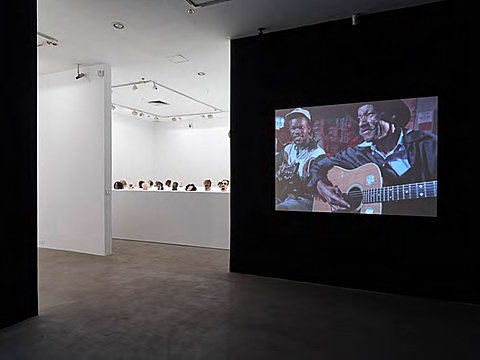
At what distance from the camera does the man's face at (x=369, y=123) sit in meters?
4.21

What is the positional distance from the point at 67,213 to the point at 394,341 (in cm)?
563

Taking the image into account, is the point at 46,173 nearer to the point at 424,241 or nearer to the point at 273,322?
the point at 273,322

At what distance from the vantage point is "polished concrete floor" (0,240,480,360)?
2.73 metres

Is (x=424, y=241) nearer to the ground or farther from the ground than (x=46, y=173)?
nearer to the ground

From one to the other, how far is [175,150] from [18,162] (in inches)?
368

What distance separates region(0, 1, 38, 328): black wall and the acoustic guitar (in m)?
3.25

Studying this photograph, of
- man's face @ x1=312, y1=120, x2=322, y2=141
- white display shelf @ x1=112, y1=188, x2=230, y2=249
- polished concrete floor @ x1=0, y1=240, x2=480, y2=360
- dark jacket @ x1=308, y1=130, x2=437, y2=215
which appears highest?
man's face @ x1=312, y1=120, x2=322, y2=141

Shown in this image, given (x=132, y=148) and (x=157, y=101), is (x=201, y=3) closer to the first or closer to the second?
(x=157, y=101)

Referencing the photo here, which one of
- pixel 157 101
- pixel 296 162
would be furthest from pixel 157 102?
pixel 296 162

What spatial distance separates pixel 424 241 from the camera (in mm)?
4023

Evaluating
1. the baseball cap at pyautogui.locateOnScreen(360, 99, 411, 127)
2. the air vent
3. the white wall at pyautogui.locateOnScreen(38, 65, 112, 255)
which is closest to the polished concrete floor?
the white wall at pyautogui.locateOnScreen(38, 65, 112, 255)

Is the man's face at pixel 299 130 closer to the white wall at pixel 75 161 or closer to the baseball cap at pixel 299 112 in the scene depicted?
the baseball cap at pixel 299 112

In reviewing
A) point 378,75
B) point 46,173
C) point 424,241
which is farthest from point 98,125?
point 424,241

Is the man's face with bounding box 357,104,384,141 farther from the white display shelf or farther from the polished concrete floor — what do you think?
the white display shelf
